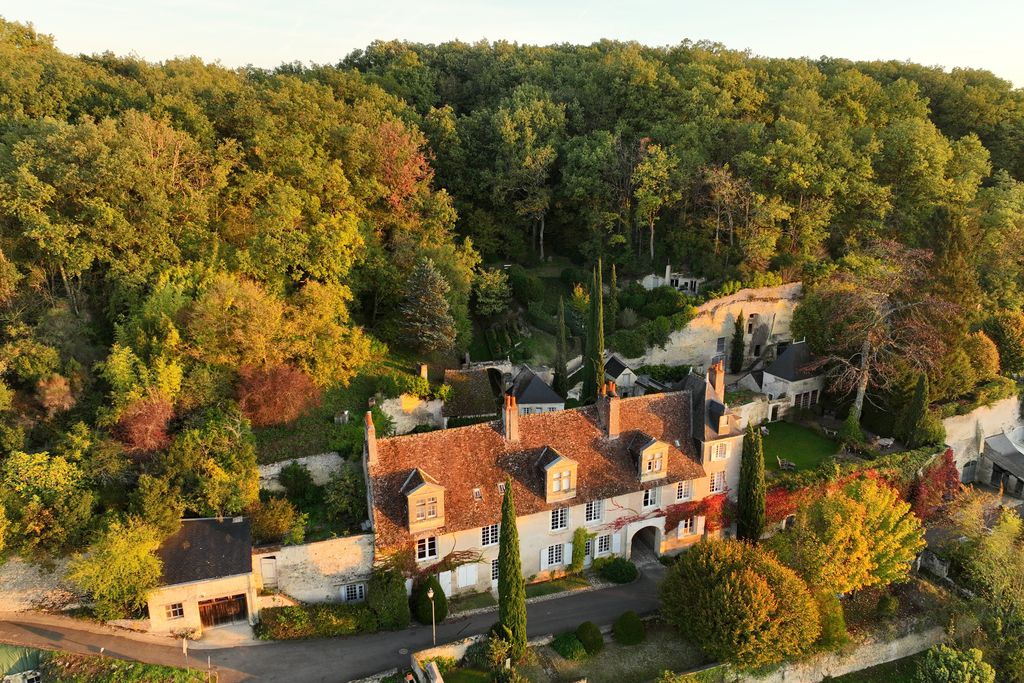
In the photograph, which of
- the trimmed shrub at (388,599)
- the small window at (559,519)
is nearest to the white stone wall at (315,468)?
the trimmed shrub at (388,599)

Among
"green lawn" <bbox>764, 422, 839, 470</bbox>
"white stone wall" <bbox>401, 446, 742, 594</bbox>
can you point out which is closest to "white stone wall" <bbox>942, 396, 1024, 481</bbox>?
"green lawn" <bbox>764, 422, 839, 470</bbox>

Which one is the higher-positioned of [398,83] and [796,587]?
[398,83]

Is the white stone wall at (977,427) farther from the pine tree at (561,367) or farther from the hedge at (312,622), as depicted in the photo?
the hedge at (312,622)

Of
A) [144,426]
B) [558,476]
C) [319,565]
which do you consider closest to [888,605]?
[558,476]

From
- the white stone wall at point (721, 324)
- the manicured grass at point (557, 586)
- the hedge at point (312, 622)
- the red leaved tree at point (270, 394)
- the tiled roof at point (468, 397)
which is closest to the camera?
the hedge at point (312, 622)

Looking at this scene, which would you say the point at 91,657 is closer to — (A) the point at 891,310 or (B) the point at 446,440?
(B) the point at 446,440

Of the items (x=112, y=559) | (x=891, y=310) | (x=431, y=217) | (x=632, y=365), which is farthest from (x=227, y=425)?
(x=891, y=310)

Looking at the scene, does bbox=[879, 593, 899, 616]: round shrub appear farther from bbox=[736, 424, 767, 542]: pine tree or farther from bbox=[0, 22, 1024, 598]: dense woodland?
bbox=[0, 22, 1024, 598]: dense woodland
